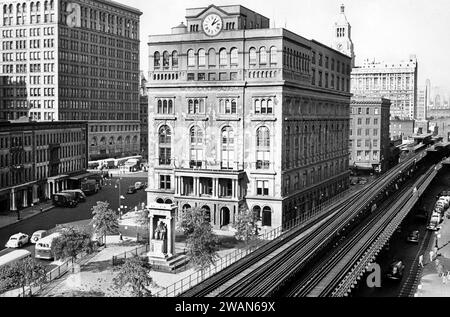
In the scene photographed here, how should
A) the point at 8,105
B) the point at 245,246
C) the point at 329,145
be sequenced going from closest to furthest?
the point at 245,246, the point at 329,145, the point at 8,105

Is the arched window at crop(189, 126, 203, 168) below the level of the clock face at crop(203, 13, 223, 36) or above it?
below

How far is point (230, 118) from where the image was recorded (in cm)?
8488

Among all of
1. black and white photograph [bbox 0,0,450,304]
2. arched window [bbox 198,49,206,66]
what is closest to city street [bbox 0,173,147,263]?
black and white photograph [bbox 0,0,450,304]

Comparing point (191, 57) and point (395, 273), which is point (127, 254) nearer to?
point (395, 273)

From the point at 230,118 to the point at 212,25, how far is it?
14.5 metres

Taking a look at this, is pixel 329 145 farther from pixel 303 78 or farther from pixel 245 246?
pixel 245 246

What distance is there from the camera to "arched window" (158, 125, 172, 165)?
89875 millimetres

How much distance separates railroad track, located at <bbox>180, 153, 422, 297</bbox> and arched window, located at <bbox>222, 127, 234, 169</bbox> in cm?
1614

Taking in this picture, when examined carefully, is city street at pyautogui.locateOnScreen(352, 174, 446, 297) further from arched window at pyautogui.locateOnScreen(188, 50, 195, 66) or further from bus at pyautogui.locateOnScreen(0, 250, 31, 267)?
arched window at pyautogui.locateOnScreen(188, 50, 195, 66)

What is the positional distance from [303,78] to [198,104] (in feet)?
59.8

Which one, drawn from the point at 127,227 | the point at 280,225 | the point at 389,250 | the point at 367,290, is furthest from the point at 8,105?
the point at 367,290

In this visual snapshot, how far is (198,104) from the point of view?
86812 mm

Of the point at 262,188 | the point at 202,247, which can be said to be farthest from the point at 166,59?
the point at 202,247
